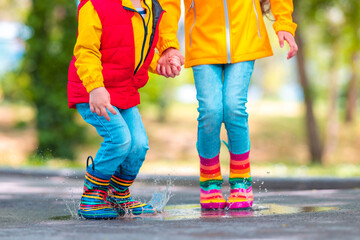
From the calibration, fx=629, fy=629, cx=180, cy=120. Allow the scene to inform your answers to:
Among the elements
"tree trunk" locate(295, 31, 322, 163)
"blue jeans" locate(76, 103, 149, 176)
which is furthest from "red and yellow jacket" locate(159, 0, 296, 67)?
"tree trunk" locate(295, 31, 322, 163)

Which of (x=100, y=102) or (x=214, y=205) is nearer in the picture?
Result: (x=100, y=102)

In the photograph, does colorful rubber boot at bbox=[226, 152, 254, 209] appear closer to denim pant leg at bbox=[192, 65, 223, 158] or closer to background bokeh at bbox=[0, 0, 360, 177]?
denim pant leg at bbox=[192, 65, 223, 158]

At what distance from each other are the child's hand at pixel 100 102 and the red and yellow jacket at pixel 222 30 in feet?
2.59

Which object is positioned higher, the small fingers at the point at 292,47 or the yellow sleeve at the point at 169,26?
the yellow sleeve at the point at 169,26

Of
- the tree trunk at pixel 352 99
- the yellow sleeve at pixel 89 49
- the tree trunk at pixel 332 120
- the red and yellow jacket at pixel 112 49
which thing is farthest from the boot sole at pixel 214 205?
the tree trunk at pixel 352 99

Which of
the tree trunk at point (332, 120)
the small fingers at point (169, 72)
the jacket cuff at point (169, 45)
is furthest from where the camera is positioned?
the tree trunk at point (332, 120)

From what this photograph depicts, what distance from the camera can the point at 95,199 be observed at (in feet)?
13.2

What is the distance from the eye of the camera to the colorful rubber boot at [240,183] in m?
4.46

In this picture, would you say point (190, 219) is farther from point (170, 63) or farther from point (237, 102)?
point (170, 63)

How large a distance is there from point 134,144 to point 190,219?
666 millimetres

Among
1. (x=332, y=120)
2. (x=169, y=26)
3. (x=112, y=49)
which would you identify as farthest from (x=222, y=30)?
(x=332, y=120)

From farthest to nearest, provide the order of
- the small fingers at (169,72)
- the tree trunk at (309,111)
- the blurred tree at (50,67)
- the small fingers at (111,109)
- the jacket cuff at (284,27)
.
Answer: the tree trunk at (309,111) < the blurred tree at (50,67) < the jacket cuff at (284,27) < the small fingers at (169,72) < the small fingers at (111,109)

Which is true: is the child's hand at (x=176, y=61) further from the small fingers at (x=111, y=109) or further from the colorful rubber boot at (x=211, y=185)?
the colorful rubber boot at (x=211, y=185)

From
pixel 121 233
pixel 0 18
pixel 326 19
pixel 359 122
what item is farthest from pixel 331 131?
pixel 121 233
